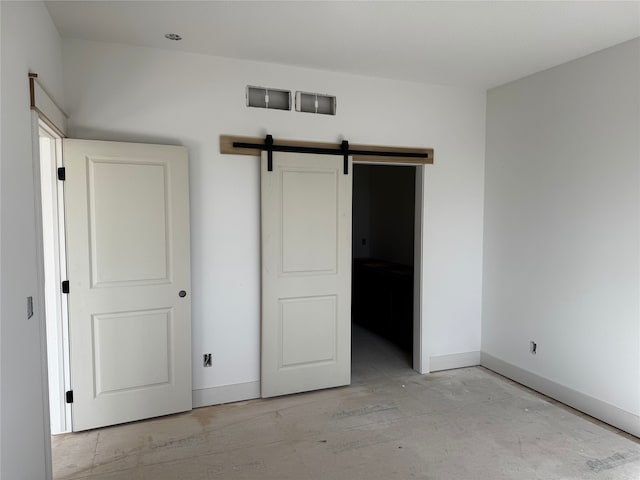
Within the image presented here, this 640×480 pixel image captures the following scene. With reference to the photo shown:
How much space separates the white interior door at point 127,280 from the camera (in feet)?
9.70

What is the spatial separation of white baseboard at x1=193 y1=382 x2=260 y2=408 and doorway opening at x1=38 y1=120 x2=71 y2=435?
2.97 ft

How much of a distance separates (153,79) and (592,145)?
132 inches

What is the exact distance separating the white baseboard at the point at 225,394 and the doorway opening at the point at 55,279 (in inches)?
35.6

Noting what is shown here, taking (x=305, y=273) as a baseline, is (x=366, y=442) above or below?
below

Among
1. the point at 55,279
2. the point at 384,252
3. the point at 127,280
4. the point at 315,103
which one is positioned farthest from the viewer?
the point at 384,252

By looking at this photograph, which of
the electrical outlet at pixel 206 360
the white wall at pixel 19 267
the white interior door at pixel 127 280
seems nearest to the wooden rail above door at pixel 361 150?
the white interior door at pixel 127 280

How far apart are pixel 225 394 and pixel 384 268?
112 inches

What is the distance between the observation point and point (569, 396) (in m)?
3.46

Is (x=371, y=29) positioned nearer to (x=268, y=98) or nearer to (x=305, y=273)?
(x=268, y=98)

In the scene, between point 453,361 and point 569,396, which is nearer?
point 569,396

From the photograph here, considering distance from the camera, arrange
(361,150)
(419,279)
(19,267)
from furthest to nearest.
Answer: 1. (419,279)
2. (361,150)
3. (19,267)

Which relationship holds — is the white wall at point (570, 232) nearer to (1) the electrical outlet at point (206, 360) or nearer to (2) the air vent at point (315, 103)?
(2) the air vent at point (315, 103)

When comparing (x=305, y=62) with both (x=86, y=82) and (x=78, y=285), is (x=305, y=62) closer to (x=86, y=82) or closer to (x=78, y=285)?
(x=86, y=82)

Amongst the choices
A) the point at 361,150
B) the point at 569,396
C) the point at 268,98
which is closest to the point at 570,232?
the point at 569,396
